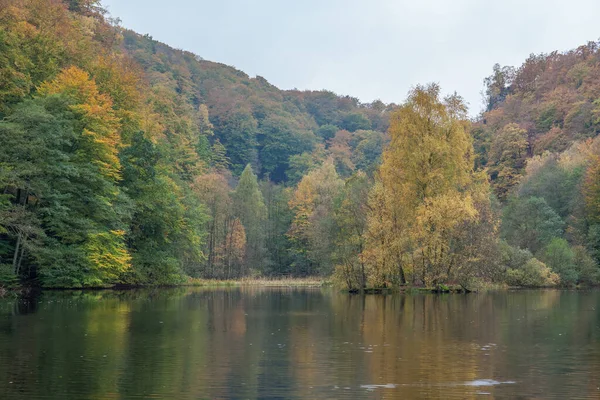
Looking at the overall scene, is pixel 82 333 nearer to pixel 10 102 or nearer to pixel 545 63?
pixel 10 102

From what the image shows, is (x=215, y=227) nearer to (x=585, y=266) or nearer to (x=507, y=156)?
(x=585, y=266)

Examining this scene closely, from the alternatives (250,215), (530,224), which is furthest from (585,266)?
(250,215)

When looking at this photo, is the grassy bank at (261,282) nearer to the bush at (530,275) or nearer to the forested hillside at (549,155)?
the bush at (530,275)

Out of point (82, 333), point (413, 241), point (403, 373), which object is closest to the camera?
point (403, 373)

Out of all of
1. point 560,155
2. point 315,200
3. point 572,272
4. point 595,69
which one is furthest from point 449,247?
point 595,69

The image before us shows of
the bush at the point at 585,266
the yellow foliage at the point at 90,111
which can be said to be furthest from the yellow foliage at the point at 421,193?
the bush at the point at 585,266

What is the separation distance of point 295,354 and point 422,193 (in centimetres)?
3322

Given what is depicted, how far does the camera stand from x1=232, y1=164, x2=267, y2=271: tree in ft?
291

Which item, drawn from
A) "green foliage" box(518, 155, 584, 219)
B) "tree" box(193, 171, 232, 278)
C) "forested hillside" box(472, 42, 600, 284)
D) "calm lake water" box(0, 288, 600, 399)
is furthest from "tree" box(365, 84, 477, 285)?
"tree" box(193, 171, 232, 278)

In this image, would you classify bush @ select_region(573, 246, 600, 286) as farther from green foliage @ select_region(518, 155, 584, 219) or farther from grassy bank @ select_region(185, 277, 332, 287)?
grassy bank @ select_region(185, 277, 332, 287)

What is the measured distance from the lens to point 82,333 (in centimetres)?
2077

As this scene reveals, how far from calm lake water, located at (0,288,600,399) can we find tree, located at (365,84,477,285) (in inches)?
652

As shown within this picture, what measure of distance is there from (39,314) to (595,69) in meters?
103

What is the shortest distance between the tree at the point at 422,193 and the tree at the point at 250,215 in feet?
133
